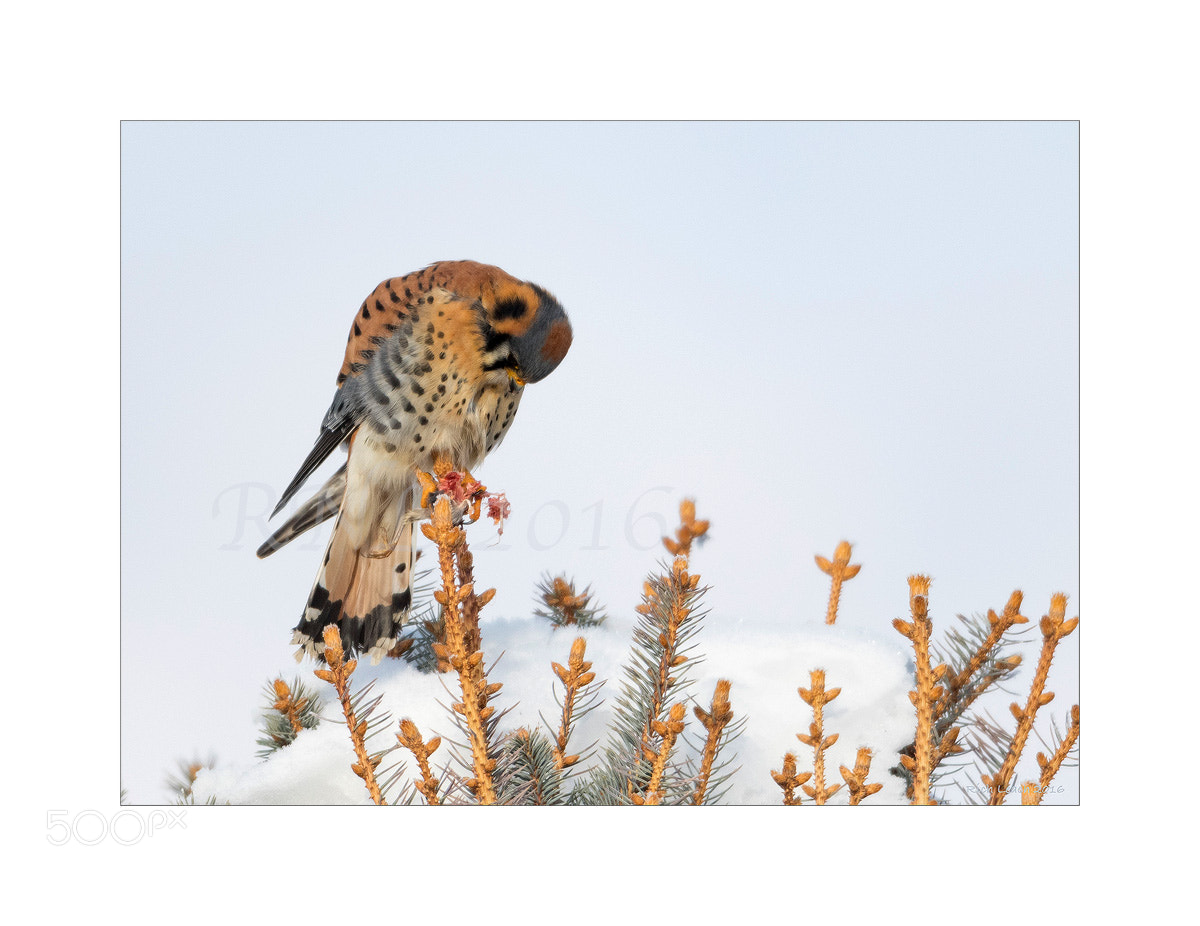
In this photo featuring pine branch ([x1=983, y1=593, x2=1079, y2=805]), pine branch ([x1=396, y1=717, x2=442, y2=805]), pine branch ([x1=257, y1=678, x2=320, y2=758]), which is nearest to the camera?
pine branch ([x1=396, y1=717, x2=442, y2=805])

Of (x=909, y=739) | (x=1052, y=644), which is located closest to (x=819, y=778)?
(x=909, y=739)

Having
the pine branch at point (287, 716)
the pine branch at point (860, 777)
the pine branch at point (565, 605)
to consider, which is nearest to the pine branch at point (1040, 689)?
the pine branch at point (860, 777)

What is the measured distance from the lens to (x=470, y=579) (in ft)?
4.32

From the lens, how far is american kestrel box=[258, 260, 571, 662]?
1.85m

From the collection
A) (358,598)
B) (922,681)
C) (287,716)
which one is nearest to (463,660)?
(287,716)

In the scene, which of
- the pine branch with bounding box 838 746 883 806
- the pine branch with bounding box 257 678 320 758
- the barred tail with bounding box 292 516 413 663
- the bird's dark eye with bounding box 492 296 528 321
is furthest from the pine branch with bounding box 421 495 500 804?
the bird's dark eye with bounding box 492 296 528 321

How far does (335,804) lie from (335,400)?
36.2 inches

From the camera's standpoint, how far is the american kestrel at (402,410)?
1846 mm

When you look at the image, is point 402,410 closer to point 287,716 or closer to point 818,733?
point 287,716

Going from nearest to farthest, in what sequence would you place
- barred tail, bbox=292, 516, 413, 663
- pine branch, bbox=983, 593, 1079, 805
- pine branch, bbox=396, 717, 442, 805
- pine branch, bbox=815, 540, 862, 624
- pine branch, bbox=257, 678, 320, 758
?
pine branch, bbox=396, 717, 442, 805
pine branch, bbox=983, 593, 1079, 805
pine branch, bbox=257, 678, 320, 758
pine branch, bbox=815, 540, 862, 624
barred tail, bbox=292, 516, 413, 663

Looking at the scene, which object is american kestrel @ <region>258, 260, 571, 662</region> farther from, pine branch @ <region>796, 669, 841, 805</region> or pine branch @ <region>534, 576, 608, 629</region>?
pine branch @ <region>796, 669, 841, 805</region>

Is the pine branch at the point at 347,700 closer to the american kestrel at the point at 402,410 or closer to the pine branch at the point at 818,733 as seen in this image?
the pine branch at the point at 818,733

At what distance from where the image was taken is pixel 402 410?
6.45 ft

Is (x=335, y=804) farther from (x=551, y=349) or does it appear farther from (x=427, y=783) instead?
(x=551, y=349)
